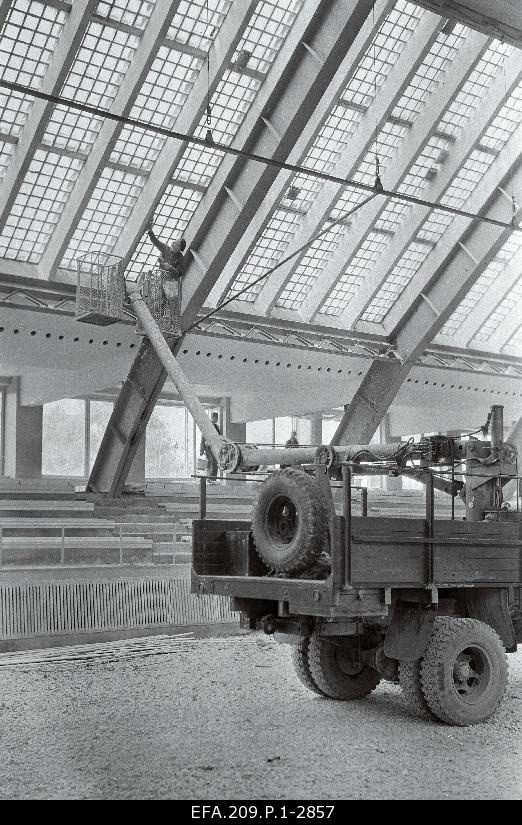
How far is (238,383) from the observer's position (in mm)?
22578

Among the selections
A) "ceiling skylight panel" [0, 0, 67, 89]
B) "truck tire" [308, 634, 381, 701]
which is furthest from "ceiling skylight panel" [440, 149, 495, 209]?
"truck tire" [308, 634, 381, 701]

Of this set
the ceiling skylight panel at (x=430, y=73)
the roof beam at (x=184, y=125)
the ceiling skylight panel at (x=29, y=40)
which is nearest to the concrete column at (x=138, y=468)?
the roof beam at (x=184, y=125)

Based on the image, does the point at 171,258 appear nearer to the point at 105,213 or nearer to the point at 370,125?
the point at 105,213

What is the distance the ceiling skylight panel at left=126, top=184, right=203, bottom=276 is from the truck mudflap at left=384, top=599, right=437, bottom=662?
1113cm

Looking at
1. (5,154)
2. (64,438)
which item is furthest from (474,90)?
(64,438)

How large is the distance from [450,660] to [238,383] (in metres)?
15.3

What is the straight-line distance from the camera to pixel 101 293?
1608cm

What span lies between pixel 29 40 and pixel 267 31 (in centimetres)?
414

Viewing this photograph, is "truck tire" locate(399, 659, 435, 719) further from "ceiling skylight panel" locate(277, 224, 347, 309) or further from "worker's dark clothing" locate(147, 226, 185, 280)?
"ceiling skylight panel" locate(277, 224, 347, 309)

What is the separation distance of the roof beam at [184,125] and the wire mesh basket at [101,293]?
60 cm

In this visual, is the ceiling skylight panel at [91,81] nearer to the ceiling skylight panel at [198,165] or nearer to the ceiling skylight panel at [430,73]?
the ceiling skylight panel at [198,165]

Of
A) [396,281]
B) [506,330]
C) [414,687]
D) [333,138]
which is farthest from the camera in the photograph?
[506,330]
